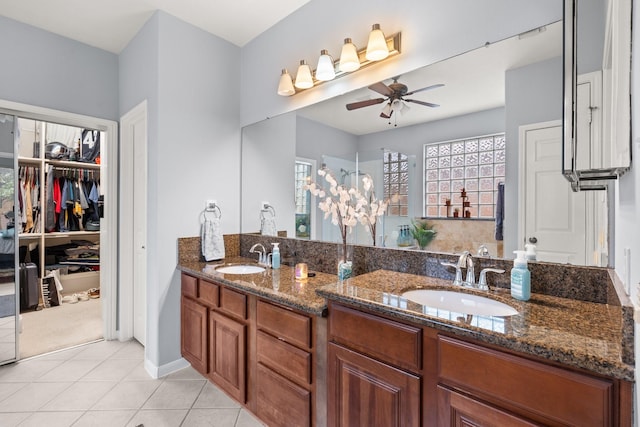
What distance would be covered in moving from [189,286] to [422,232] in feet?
5.50

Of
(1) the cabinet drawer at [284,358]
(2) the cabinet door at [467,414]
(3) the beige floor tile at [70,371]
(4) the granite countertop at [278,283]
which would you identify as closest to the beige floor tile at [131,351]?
(3) the beige floor tile at [70,371]

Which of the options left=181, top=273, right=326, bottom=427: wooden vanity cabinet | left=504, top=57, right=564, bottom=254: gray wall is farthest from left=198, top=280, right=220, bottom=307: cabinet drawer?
left=504, top=57, right=564, bottom=254: gray wall

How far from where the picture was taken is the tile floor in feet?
6.24

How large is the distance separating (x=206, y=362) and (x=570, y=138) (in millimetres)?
2313

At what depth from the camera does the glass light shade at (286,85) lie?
2311 mm

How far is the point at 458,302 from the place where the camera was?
4.64 ft

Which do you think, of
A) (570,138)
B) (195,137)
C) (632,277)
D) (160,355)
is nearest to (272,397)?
(160,355)

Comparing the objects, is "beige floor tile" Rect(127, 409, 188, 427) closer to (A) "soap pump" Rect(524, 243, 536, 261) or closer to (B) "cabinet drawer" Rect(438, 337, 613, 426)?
(B) "cabinet drawer" Rect(438, 337, 613, 426)

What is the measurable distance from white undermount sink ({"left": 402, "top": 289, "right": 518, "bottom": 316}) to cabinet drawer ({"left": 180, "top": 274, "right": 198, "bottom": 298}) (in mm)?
1528

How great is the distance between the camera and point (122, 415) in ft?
6.37

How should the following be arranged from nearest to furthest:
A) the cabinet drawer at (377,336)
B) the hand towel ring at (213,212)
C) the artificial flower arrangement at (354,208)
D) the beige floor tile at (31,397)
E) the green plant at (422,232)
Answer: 1. the cabinet drawer at (377,336)
2. the green plant at (422,232)
3. the artificial flower arrangement at (354,208)
4. the beige floor tile at (31,397)
5. the hand towel ring at (213,212)

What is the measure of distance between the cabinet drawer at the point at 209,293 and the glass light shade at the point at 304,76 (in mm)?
1479

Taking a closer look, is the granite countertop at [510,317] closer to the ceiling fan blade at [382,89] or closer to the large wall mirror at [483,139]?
the large wall mirror at [483,139]

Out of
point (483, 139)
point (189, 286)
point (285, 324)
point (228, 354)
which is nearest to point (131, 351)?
point (189, 286)
